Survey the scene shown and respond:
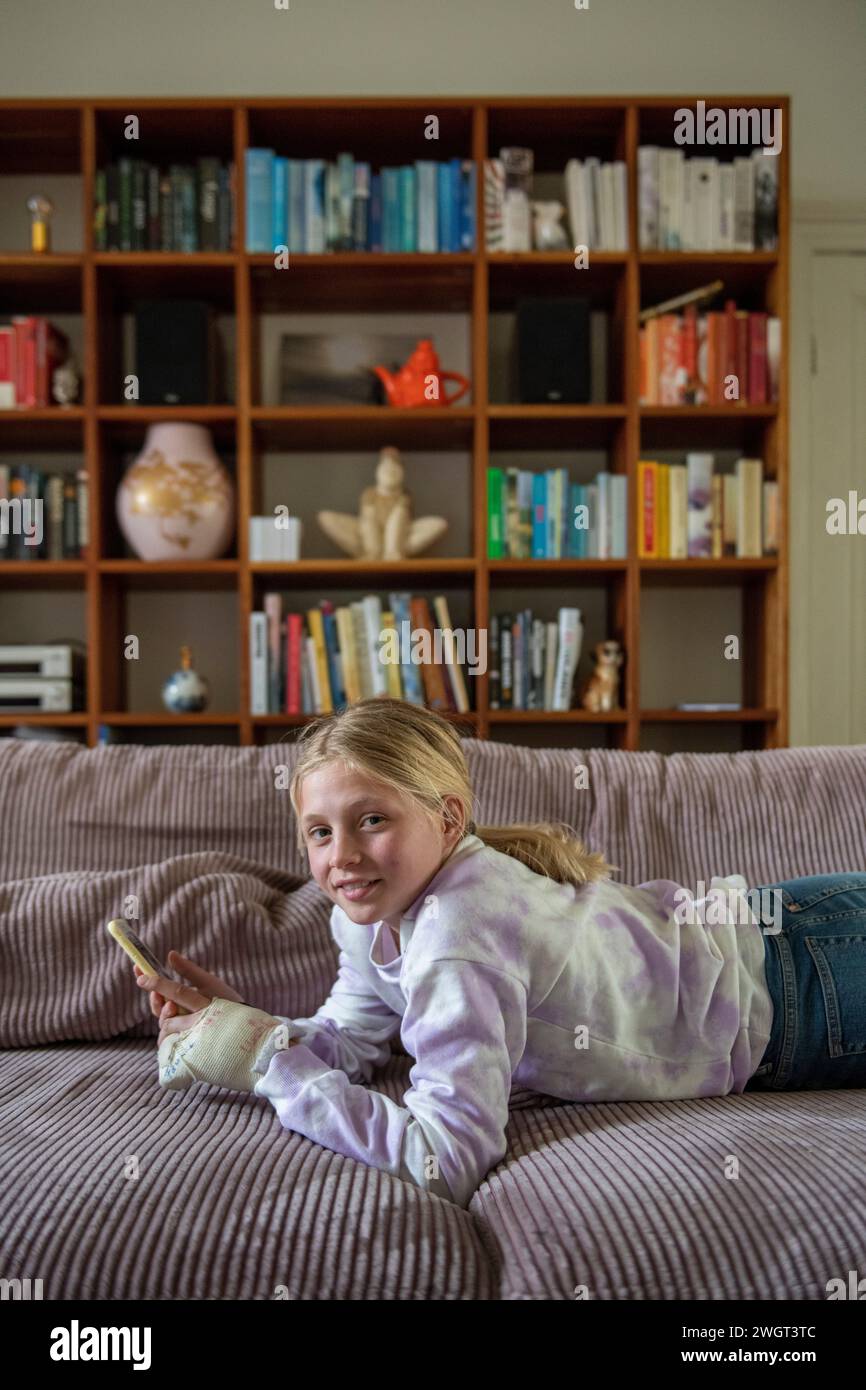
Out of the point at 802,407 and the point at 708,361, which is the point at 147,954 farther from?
the point at 802,407

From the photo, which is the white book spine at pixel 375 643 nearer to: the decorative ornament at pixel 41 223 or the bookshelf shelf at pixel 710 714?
the bookshelf shelf at pixel 710 714

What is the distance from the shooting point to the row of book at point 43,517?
8.98 feet

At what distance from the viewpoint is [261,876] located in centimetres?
145

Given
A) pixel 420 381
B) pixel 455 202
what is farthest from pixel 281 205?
pixel 420 381

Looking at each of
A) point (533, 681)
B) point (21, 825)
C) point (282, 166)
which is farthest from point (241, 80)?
point (21, 825)

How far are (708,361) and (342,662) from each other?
1.13m

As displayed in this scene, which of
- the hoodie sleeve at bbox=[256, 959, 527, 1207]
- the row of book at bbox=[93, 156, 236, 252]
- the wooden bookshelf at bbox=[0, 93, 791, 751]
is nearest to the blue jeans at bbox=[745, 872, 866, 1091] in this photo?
the hoodie sleeve at bbox=[256, 959, 527, 1207]

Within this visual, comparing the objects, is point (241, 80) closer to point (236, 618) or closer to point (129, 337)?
point (129, 337)

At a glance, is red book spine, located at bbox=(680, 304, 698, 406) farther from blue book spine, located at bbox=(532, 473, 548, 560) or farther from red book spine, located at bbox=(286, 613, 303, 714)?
red book spine, located at bbox=(286, 613, 303, 714)

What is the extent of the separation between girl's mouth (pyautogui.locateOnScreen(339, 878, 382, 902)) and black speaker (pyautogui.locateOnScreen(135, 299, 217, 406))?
1961 millimetres

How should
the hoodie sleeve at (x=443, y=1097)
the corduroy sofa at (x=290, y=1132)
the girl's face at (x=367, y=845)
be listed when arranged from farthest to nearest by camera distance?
the girl's face at (x=367, y=845), the hoodie sleeve at (x=443, y=1097), the corduroy sofa at (x=290, y=1132)

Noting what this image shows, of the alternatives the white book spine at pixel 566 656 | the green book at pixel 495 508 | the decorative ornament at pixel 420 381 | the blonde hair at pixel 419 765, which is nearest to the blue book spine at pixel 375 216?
the decorative ornament at pixel 420 381

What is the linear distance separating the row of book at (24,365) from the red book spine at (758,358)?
1698mm

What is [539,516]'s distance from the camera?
2.71m
